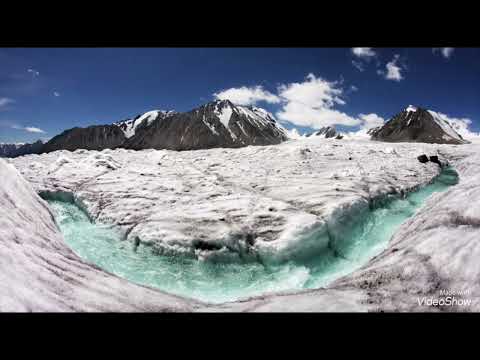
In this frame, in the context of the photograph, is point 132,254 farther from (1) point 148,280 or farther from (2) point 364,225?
(2) point 364,225

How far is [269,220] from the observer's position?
8.76m

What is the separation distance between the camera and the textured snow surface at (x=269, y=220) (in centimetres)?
426

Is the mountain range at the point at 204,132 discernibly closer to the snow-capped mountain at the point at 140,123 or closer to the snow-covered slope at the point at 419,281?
the snow-capped mountain at the point at 140,123

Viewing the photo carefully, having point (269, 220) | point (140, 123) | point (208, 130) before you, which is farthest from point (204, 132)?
point (269, 220)

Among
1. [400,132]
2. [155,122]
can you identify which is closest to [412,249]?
[155,122]

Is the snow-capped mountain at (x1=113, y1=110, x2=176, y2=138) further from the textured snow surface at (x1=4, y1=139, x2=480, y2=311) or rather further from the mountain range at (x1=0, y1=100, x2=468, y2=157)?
the textured snow surface at (x1=4, y1=139, x2=480, y2=311)

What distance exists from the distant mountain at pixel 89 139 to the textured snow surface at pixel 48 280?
94001mm

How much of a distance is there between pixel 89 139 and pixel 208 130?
75.0 metres

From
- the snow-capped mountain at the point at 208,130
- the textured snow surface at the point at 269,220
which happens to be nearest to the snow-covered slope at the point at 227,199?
the textured snow surface at the point at 269,220

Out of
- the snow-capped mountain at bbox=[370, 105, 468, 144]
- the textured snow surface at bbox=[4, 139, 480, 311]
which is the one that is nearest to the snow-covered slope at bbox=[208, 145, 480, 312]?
the textured snow surface at bbox=[4, 139, 480, 311]

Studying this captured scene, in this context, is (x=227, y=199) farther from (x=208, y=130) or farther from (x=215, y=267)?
(x=208, y=130)
